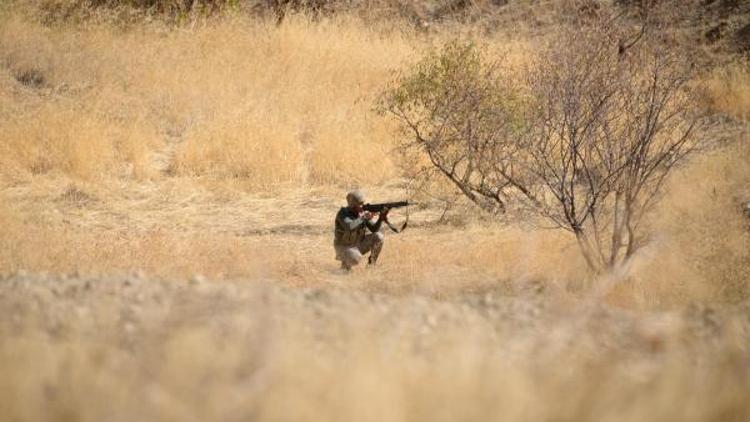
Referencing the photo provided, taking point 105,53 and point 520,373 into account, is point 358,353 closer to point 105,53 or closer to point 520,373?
point 520,373

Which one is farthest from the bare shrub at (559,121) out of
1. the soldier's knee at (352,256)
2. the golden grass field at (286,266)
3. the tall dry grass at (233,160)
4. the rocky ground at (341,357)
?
the rocky ground at (341,357)

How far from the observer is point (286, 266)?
8383 millimetres

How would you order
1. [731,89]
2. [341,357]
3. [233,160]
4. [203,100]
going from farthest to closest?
[731,89] → [203,100] → [233,160] → [341,357]

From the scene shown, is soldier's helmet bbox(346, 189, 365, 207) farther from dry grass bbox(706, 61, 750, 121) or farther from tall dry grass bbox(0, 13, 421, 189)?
dry grass bbox(706, 61, 750, 121)

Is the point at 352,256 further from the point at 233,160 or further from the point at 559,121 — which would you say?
the point at 233,160

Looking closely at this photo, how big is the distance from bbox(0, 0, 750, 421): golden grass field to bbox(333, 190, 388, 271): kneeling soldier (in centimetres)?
26

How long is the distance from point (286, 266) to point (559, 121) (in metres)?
3.65

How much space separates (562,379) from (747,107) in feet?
46.6

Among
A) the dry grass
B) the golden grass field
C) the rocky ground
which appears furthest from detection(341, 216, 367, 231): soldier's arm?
the dry grass

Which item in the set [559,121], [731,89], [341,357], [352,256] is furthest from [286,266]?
[731,89]

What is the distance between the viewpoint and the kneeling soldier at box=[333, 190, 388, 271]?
27.7ft

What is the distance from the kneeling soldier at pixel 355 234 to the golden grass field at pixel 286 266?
257 mm

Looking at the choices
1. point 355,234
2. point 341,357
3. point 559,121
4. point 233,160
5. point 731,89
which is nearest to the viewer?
point 341,357

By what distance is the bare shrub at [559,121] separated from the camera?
352 inches
